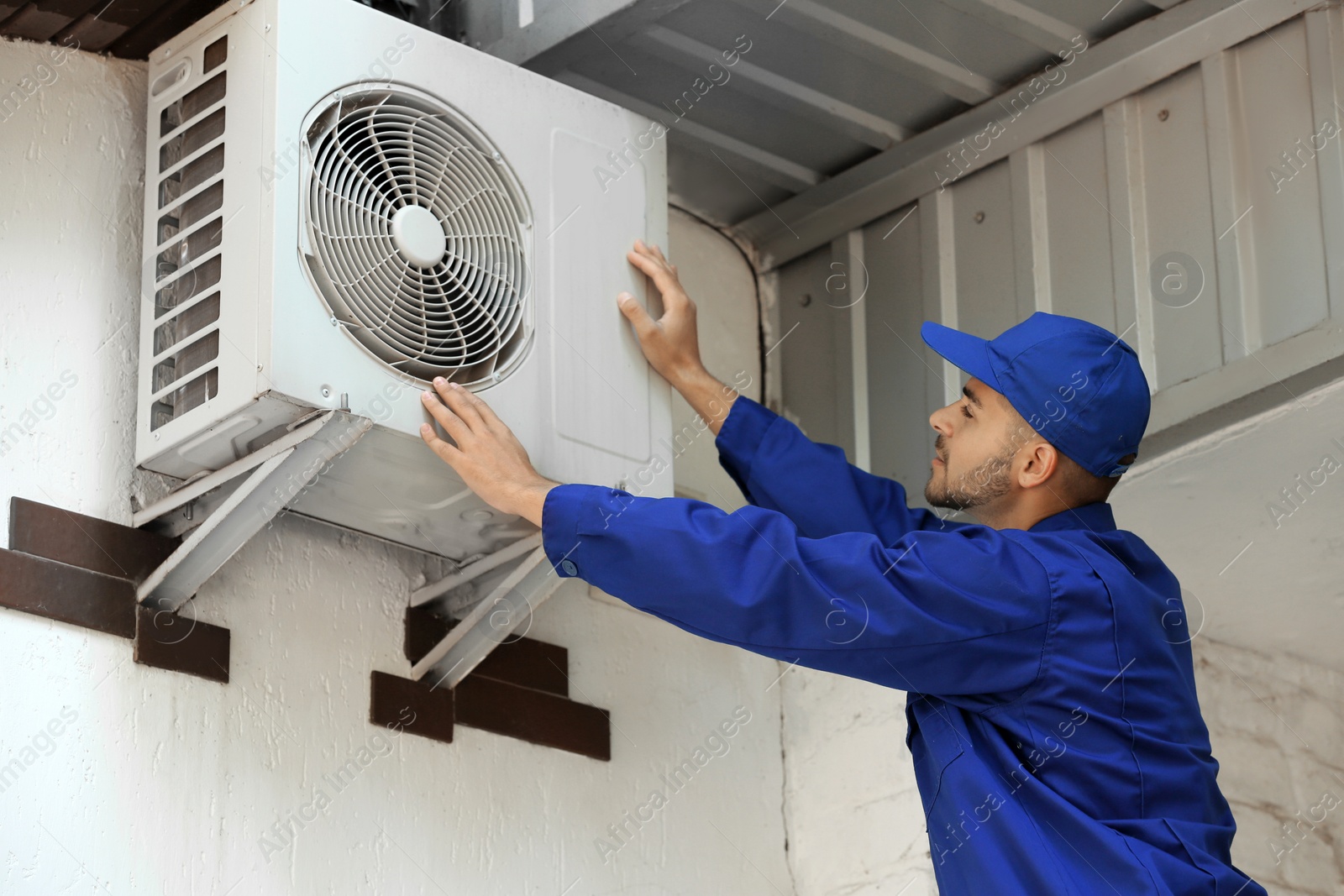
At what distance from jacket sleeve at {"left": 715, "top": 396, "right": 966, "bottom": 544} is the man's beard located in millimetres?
109

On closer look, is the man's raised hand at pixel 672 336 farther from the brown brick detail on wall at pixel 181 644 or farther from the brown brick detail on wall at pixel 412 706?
the brown brick detail on wall at pixel 181 644

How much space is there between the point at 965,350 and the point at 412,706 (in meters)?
1.24

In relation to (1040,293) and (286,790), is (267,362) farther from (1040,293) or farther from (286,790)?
(1040,293)

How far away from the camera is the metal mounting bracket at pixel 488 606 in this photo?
298 cm

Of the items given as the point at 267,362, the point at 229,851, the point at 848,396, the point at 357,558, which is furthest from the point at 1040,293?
the point at 229,851

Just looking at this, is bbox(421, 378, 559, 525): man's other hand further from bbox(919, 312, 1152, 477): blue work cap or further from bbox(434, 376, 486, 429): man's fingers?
bbox(919, 312, 1152, 477): blue work cap

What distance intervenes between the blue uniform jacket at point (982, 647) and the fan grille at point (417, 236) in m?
0.38

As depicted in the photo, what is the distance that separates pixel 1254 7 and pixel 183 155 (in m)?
2.08

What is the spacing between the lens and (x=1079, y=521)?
2785 millimetres

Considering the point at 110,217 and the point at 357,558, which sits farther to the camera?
the point at 357,558

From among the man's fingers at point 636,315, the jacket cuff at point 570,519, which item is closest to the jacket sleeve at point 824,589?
the jacket cuff at point 570,519

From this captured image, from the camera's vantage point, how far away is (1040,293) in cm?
354

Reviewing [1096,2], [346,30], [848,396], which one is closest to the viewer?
[346,30]

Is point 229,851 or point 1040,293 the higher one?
point 1040,293
